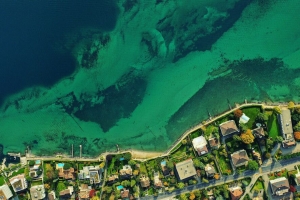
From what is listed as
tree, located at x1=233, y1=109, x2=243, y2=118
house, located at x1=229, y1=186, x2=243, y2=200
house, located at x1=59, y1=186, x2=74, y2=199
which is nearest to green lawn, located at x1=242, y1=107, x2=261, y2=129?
tree, located at x1=233, y1=109, x2=243, y2=118

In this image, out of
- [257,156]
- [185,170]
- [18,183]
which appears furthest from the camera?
[18,183]

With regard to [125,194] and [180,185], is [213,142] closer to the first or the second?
[180,185]

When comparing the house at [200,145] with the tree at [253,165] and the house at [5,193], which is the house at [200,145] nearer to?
the tree at [253,165]

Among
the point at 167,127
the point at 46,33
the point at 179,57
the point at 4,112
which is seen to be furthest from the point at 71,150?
the point at 179,57

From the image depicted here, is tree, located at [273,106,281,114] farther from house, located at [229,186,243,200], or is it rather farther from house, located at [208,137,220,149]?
house, located at [229,186,243,200]

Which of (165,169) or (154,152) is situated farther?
(154,152)

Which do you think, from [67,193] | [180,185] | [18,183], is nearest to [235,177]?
[180,185]
